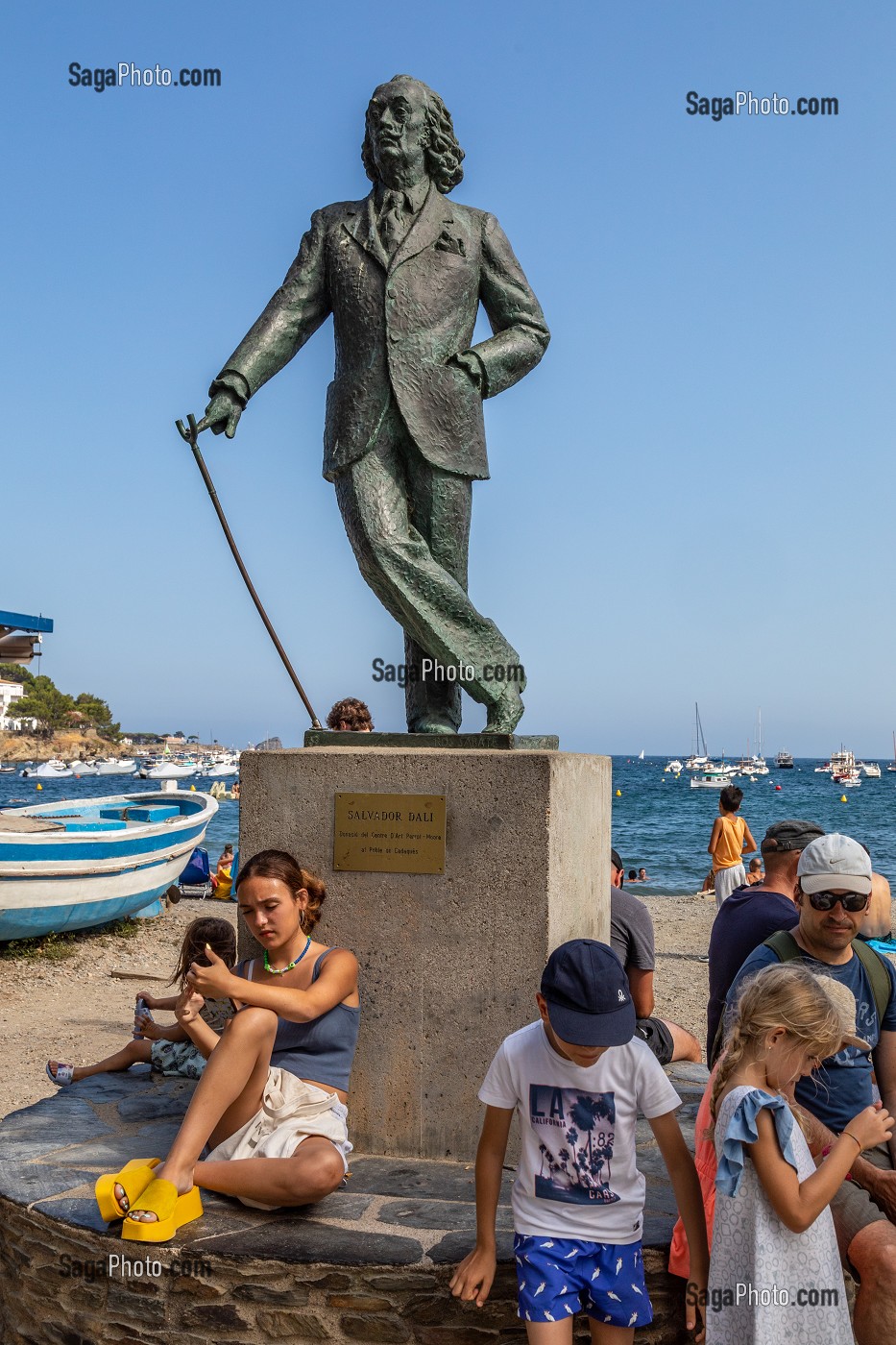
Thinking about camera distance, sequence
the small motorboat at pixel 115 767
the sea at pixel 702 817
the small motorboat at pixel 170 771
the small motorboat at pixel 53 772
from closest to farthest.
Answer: the sea at pixel 702 817, the small motorboat at pixel 170 771, the small motorboat at pixel 53 772, the small motorboat at pixel 115 767

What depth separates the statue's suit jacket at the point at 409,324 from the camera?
4430mm

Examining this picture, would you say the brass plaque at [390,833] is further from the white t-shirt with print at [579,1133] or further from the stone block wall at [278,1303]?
the stone block wall at [278,1303]

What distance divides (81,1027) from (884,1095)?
7.00 meters

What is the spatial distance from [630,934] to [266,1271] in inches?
92.7

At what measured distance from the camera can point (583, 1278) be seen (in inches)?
107

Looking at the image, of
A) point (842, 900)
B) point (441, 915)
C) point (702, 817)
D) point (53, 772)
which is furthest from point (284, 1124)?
point (53, 772)

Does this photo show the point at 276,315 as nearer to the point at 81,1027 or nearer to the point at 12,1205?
the point at 12,1205

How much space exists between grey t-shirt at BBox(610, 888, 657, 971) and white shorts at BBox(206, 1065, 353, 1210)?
1735 millimetres

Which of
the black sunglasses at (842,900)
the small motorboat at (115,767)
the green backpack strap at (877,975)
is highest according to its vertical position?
the black sunglasses at (842,900)

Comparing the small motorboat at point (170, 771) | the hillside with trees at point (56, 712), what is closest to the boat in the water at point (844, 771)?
the small motorboat at point (170, 771)

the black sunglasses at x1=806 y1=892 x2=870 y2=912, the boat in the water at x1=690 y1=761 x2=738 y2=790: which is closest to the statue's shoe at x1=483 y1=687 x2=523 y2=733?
the black sunglasses at x1=806 y1=892 x2=870 y2=912

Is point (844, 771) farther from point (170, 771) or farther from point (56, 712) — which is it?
point (56, 712)

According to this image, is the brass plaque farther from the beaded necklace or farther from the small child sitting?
the small child sitting

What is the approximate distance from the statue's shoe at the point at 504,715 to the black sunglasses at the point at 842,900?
1.44 m
